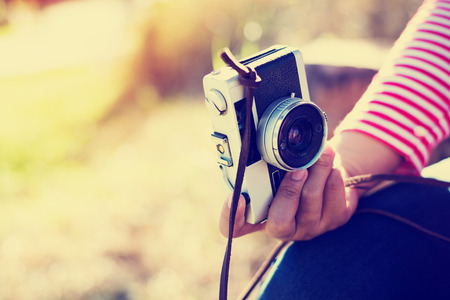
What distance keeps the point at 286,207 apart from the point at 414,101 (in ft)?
1.01

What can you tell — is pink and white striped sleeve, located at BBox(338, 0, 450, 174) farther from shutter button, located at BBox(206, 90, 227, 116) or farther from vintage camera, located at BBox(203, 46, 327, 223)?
shutter button, located at BBox(206, 90, 227, 116)

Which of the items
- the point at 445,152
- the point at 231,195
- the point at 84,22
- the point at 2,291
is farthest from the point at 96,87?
the point at 231,195

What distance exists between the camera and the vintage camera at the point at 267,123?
634 mm

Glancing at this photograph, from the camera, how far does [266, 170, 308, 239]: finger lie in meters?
0.68

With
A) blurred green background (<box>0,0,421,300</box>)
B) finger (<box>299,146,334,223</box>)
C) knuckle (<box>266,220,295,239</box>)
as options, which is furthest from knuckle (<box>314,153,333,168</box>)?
blurred green background (<box>0,0,421,300</box>)

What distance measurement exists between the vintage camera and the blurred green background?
2.52 feet

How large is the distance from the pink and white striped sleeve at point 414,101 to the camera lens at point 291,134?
0.15 metres

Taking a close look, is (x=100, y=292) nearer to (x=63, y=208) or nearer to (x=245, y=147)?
(x=63, y=208)

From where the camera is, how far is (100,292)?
1.38m

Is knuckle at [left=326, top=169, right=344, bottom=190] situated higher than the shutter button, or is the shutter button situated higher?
the shutter button

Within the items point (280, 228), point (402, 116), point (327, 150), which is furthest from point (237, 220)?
point (402, 116)

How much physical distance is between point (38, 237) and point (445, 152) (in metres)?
1.44

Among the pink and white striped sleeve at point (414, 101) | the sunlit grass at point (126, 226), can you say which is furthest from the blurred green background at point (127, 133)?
the pink and white striped sleeve at point (414, 101)

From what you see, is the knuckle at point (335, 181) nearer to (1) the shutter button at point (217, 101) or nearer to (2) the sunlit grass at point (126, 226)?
(1) the shutter button at point (217, 101)
